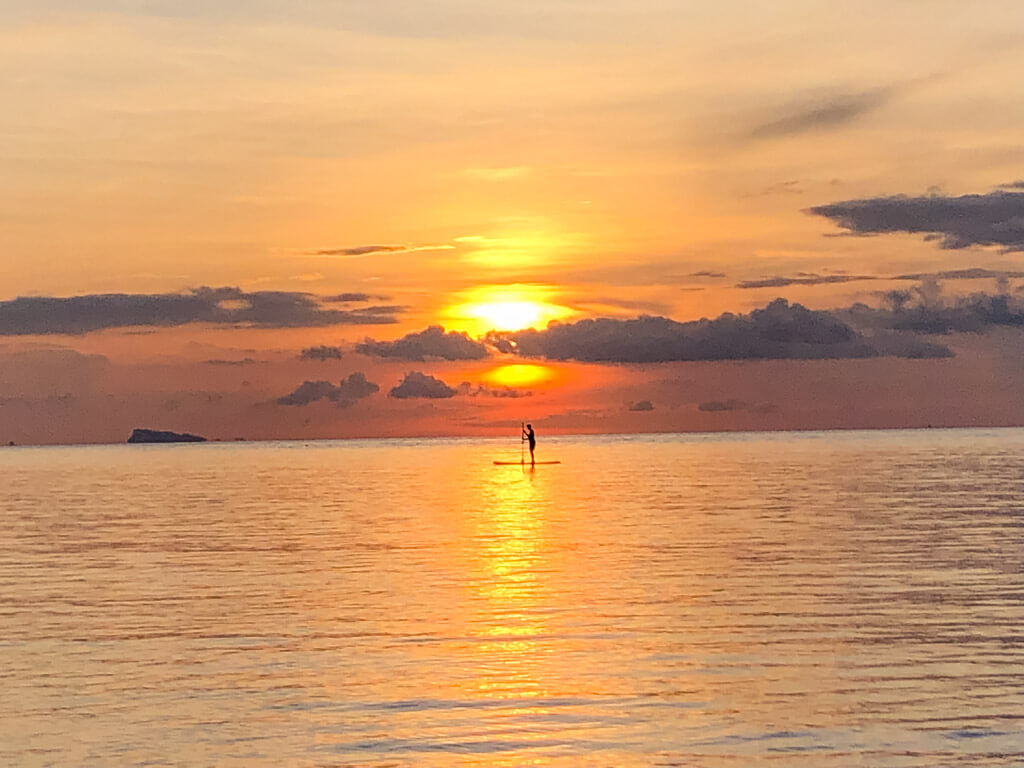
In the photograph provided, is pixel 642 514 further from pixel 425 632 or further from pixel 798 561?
pixel 425 632

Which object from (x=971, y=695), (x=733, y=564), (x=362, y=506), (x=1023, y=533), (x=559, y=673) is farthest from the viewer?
(x=362, y=506)

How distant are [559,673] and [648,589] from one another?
1037cm

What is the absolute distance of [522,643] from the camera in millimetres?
24922

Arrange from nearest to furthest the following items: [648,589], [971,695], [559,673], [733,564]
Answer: [971,695], [559,673], [648,589], [733,564]

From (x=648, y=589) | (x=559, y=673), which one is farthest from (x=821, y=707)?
(x=648, y=589)

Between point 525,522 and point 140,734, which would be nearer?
point 140,734

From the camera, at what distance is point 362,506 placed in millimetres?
67562

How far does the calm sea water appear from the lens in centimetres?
1806

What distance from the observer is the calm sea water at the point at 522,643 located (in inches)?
711

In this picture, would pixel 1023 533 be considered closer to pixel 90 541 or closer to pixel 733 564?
pixel 733 564

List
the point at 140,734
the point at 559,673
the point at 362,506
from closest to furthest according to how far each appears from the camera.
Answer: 1. the point at 140,734
2. the point at 559,673
3. the point at 362,506

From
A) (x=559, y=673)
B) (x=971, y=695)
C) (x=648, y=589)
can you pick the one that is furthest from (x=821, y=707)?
(x=648, y=589)

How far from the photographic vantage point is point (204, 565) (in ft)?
129

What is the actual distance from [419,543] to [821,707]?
26.4 meters
